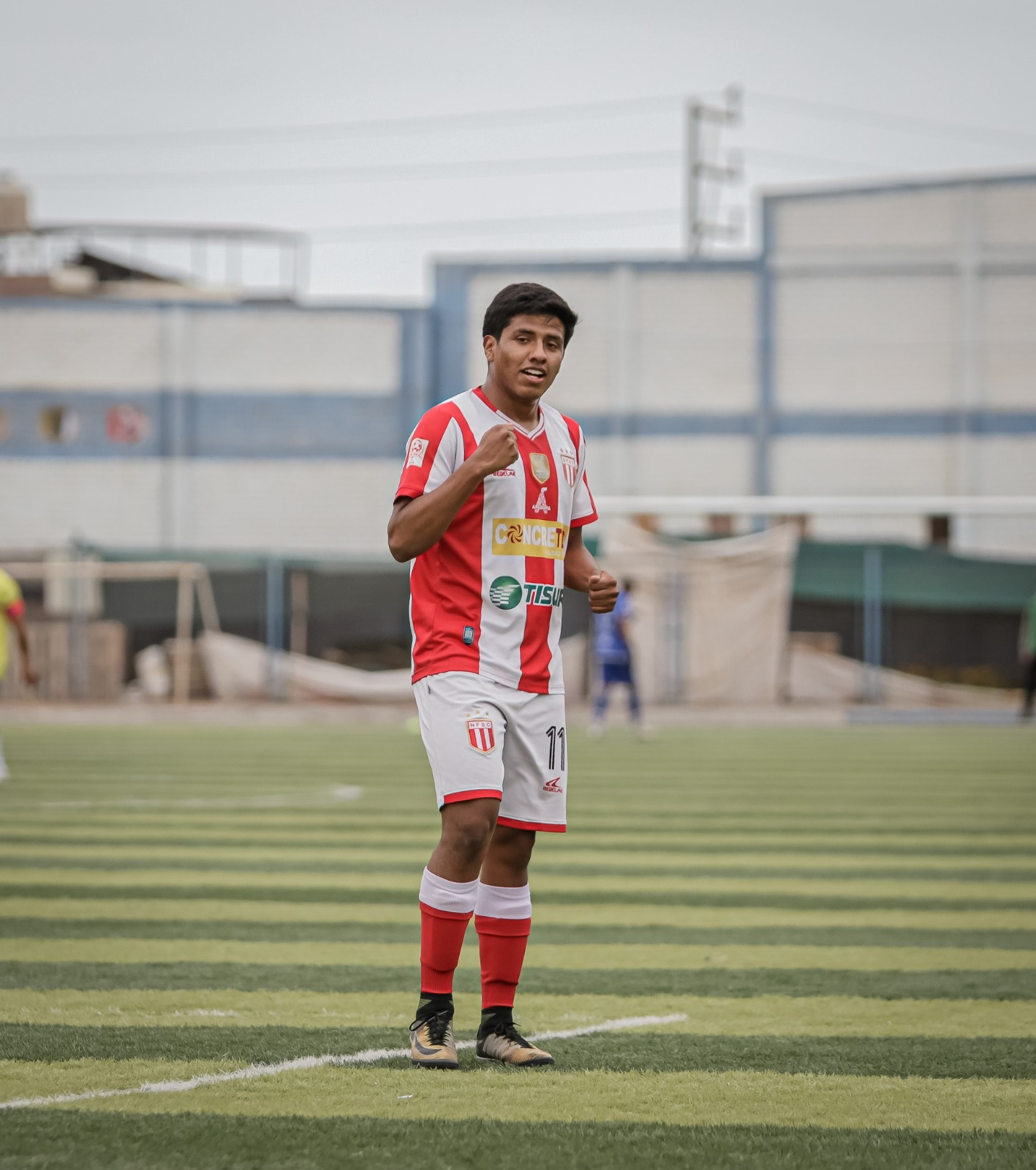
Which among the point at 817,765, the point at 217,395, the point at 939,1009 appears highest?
the point at 217,395

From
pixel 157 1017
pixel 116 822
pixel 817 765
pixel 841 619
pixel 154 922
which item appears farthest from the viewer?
pixel 841 619

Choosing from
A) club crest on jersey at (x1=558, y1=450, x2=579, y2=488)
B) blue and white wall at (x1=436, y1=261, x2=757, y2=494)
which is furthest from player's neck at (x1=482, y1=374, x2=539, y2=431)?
blue and white wall at (x1=436, y1=261, x2=757, y2=494)

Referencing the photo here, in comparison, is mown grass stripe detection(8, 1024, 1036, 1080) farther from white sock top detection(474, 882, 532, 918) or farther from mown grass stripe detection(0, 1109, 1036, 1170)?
mown grass stripe detection(0, 1109, 1036, 1170)

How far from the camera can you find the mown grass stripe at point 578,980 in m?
5.53

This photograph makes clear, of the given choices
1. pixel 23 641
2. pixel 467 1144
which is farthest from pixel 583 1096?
pixel 23 641

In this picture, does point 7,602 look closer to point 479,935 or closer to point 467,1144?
point 479,935

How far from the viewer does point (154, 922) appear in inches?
275

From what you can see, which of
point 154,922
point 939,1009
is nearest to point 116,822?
point 154,922

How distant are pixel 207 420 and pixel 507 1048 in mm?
34028

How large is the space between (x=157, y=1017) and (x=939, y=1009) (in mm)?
2409

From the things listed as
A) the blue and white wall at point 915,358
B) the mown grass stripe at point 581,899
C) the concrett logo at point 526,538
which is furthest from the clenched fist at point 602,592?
the blue and white wall at point 915,358

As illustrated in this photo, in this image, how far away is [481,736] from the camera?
425cm

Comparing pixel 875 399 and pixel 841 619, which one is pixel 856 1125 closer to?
pixel 841 619

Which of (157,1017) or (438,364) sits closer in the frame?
(157,1017)
